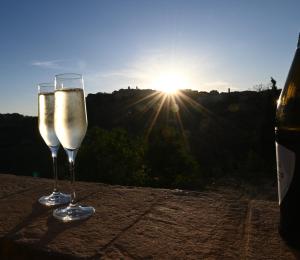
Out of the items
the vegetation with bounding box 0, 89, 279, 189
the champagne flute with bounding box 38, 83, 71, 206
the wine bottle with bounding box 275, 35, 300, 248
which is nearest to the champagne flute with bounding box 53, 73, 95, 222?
the champagne flute with bounding box 38, 83, 71, 206

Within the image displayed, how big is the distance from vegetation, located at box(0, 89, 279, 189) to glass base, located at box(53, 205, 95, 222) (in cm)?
1530

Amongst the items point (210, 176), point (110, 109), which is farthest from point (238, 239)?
point (110, 109)

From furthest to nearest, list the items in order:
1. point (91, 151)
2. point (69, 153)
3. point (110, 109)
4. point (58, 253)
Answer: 1. point (110, 109)
2. point (91, 151)
3. point (69, 153)
4. point (58, 253)

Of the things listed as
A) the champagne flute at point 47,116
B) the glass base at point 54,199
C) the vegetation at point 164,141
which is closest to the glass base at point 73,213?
the glass base at point 54,199

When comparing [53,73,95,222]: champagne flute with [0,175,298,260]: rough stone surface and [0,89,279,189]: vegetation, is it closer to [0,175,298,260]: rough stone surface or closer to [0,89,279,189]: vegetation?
[0,175,298,260]: rough stone surface

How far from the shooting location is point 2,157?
134 feet

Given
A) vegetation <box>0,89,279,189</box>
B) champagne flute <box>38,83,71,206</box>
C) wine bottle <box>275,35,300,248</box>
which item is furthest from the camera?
vegetation <box>0,89,279,189</box>

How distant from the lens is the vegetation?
1834 cm

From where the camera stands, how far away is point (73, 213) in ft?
5.08

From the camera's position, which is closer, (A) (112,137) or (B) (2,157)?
(A) (112,137)

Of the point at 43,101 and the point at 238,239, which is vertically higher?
the point at 43,101

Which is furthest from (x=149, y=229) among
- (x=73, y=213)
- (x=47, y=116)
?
(x=47, y=116)

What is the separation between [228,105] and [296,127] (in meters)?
43.4

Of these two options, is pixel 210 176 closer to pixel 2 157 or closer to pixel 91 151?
pixel 91 151
